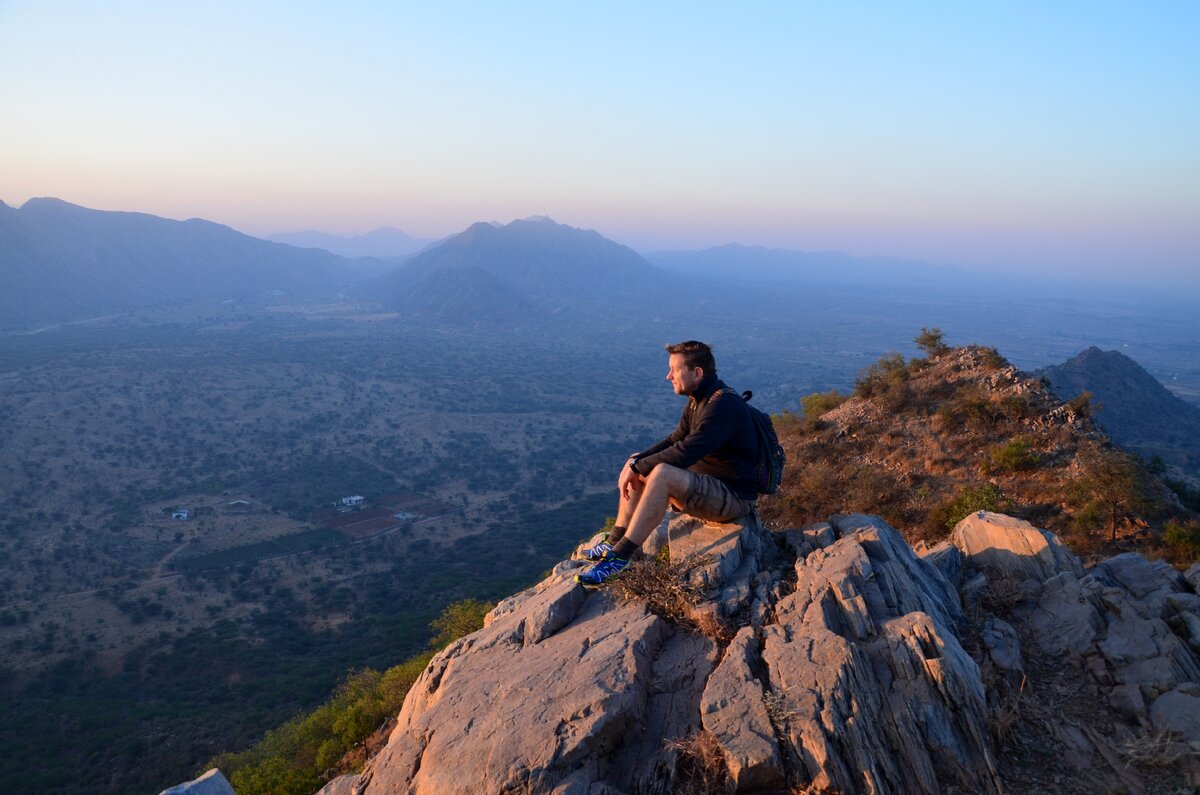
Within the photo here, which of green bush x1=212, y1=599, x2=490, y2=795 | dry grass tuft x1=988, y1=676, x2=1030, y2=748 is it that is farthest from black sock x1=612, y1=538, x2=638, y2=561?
green bush x1=212, y1=599, x2=490, y2=795

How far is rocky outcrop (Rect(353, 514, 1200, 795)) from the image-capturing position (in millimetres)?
4824

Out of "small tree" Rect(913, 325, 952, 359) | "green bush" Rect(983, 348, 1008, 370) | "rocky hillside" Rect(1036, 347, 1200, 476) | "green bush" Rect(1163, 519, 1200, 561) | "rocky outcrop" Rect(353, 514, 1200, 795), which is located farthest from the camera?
"rocky hillside" Rect(1036, 347, 1200, 476)

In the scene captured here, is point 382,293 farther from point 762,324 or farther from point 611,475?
point 611,475

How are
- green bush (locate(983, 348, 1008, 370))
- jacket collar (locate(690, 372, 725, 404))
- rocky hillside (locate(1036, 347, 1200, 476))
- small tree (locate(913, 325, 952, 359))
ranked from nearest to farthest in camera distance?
jacket collar (locate(690, 372, 725, 404)), green bush (locate(983, 348, 1008, 370)), small tree (locate(913, 325, 952, 359)), rocky hillside (locate(1036, 347, 1200, 476))

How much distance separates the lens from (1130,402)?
130ft

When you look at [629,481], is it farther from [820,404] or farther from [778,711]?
[820,404]

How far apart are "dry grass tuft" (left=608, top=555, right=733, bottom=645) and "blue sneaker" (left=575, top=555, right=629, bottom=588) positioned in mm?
69

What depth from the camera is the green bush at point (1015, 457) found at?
14016 mm

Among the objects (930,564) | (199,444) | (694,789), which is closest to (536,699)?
(694,789)

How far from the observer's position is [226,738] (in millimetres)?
20234

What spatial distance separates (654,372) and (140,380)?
74.3 meters

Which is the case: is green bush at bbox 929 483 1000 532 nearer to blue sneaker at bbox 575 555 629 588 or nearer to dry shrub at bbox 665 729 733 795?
blue sneaker at bbox 575 555 629 588

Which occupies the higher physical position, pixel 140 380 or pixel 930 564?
pixel 930 564

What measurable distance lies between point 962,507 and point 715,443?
8.22 metres
